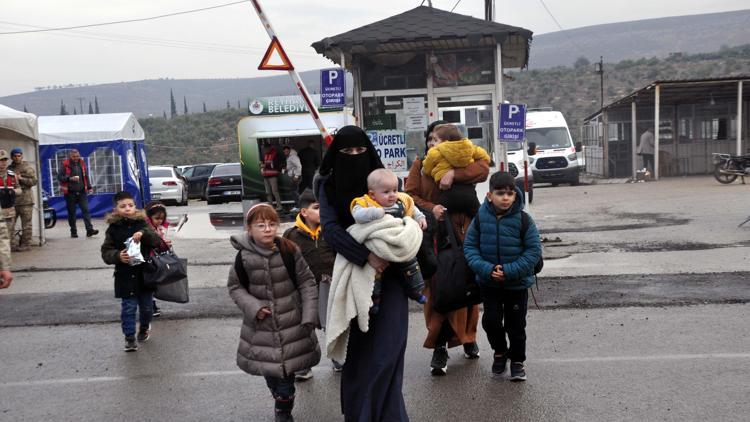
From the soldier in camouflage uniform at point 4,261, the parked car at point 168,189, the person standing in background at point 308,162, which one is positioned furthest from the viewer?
the parked car at point 168,189

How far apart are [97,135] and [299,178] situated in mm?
6429

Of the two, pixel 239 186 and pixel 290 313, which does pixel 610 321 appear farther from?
pixel 239 186

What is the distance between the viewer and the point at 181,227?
20453 mm

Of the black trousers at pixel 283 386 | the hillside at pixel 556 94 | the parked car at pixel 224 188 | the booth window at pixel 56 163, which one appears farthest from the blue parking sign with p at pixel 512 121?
the hillside at pixel 556 94

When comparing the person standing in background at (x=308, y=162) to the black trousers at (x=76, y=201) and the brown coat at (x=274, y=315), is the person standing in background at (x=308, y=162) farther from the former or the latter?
the brown coat at (x=274, y=315)

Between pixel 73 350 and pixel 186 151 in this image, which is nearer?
pixel 73 350

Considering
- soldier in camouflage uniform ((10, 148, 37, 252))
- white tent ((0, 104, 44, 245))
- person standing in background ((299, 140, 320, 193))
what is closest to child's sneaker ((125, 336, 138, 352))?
soldier in camouflage uniform ((10, 148, 37, 252))

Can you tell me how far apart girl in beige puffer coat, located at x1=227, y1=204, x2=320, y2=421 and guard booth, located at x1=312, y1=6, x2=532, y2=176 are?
28.2 feet

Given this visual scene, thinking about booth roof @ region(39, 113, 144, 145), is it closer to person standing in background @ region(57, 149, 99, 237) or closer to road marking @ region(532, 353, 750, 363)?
person standing in background @ region(57, 149, 99, 237)

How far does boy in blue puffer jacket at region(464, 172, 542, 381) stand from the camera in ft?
20.9

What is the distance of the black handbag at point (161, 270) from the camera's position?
809 centimetres

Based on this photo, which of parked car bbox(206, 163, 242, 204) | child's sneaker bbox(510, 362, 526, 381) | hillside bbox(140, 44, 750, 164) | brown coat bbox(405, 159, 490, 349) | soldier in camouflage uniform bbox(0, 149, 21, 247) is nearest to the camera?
child's sneaker bbox(510, 362, 526, 381)

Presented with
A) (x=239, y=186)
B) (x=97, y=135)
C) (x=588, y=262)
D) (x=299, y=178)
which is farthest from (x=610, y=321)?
(x=239, y=186)

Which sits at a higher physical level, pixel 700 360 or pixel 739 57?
pixel 739 57
